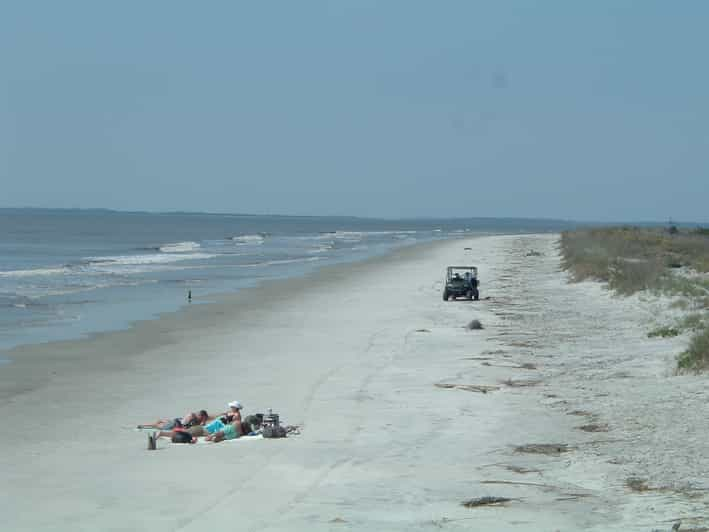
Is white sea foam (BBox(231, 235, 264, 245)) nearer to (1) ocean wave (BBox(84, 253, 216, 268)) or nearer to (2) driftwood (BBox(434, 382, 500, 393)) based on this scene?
(1) ocean wave (BBox(84, 253, 216, 268))

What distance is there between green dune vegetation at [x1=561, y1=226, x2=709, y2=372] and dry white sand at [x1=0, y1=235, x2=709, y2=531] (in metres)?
0.76

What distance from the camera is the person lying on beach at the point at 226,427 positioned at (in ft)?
45.8

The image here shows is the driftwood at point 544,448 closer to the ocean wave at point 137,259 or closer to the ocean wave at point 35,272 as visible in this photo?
the ocean wave at point 35,272

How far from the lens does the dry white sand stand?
10.6 m

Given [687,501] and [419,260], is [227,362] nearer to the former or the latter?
[687,501]

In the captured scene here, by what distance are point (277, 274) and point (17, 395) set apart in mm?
35019

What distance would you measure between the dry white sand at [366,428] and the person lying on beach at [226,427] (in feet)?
0.95

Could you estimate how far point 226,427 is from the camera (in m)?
14.1

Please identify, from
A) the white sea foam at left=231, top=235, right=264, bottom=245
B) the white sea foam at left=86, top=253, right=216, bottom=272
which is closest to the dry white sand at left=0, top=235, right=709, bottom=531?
the white sea foam at left=86, top=253, right=216, bottom=272

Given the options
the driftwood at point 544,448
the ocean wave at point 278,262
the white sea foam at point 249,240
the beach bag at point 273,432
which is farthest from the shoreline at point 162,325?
the white sea foam at point 249,240

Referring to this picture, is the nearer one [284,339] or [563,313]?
[284,339]

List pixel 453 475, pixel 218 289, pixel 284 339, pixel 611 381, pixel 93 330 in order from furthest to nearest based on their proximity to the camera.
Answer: pixel 218 289 < pixel 93 330 < pixel 284 339 < pixel 611 381 < pixel 453 475

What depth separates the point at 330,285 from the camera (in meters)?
44.8

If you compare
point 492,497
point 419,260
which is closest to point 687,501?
point 492,497
